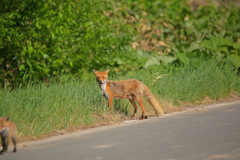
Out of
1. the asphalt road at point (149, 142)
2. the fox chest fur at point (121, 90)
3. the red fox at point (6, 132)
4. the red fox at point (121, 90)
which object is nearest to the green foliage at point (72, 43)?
the red fox at point (121, 90)

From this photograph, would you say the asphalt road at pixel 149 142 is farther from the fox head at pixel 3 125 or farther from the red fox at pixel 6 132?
the fox head at pixel 3 125

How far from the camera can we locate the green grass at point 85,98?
24.5ft

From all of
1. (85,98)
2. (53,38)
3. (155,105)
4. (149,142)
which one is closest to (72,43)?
(53,38)

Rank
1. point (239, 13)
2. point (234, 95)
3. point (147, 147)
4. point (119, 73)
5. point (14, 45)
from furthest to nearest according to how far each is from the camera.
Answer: point (239, 13) → point (119, 73) → point (234, 95) → point (14, 45) → point (147, 147)

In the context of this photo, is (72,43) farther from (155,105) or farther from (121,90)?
(155,105)

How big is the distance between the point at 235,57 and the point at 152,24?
20.9 ft

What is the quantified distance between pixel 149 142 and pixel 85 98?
2.99 m

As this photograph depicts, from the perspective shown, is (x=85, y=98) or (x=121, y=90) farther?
(x=121, y=90)

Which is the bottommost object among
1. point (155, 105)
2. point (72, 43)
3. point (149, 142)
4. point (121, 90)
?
point (149, 142)

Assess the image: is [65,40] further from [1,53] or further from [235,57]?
[235,57]

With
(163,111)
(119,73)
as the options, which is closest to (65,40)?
(119,73)

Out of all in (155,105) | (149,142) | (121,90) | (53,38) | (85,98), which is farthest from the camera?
(53,38)

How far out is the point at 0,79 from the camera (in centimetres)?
1120

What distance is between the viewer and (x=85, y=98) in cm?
886
